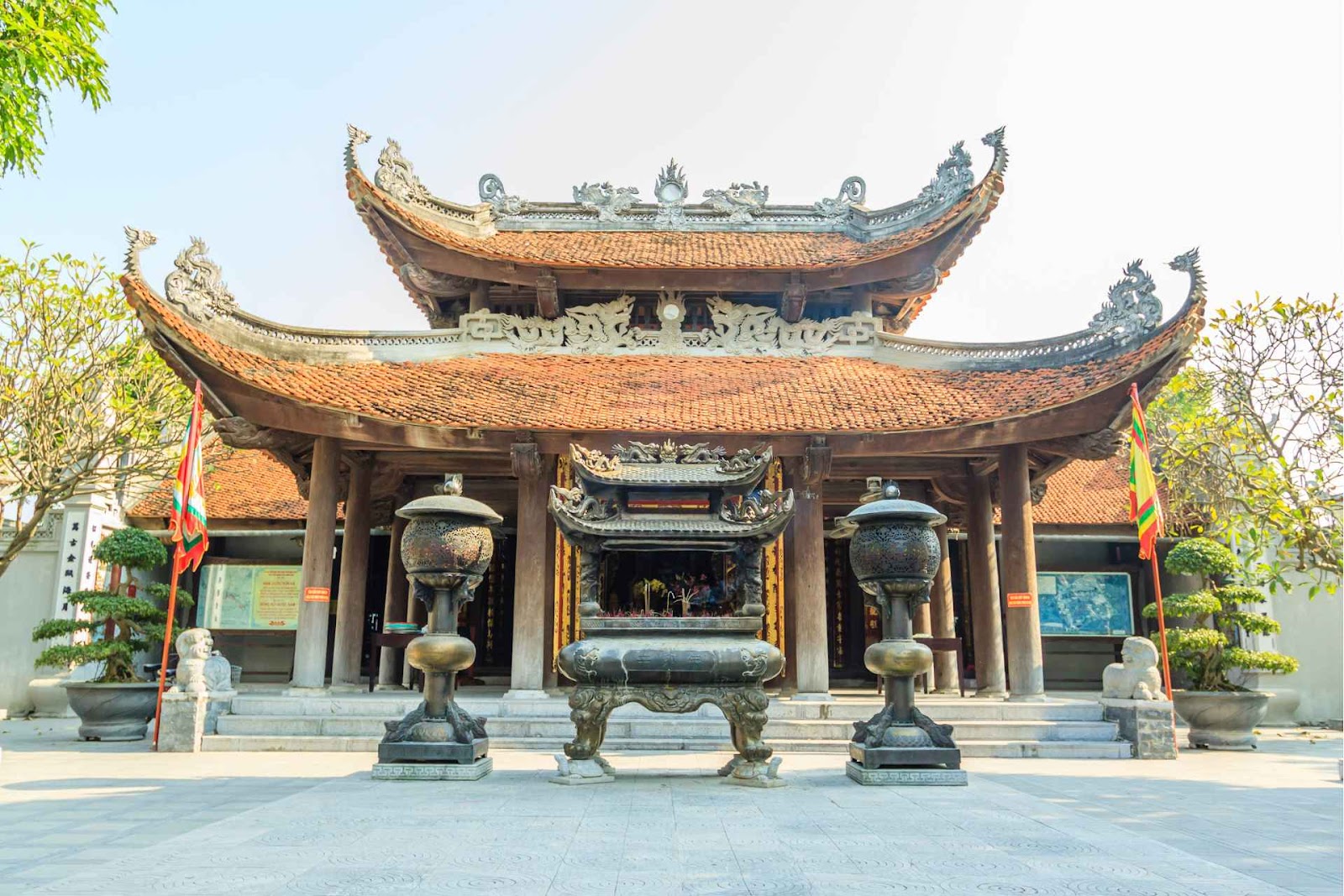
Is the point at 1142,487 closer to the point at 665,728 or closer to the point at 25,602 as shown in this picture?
the point at 665,728

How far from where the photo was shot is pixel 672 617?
789cm

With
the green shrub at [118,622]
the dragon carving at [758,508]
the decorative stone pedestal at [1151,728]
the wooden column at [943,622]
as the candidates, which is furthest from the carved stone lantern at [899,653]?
the green shrub at [118,622]

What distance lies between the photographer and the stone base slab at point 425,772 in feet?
25.3

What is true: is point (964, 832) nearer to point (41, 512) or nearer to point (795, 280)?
point (795, 280)

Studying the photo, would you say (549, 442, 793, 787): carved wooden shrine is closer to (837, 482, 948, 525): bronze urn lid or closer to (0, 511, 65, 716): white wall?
(837, 482, 948, 525): bronze urn lid

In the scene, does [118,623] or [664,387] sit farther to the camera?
[664,387]

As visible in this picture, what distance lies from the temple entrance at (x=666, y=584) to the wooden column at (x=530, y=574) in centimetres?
256

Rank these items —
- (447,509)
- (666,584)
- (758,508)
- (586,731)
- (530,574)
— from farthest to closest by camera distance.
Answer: (530,574)
(666,584)
(758,508)
(447,509)
(586,731)

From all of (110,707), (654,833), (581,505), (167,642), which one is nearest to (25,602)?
(110,707)

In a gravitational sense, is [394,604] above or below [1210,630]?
above

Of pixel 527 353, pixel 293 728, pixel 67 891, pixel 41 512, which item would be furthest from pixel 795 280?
pixel 41 512

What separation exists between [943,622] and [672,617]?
25.8 feet

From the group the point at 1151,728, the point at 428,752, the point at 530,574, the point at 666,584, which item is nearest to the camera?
the point at 428,752

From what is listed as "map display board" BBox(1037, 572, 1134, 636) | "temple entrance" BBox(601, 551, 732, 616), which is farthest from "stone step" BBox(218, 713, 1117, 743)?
"map display board" BBox(1037, 572, 1134, 636)
